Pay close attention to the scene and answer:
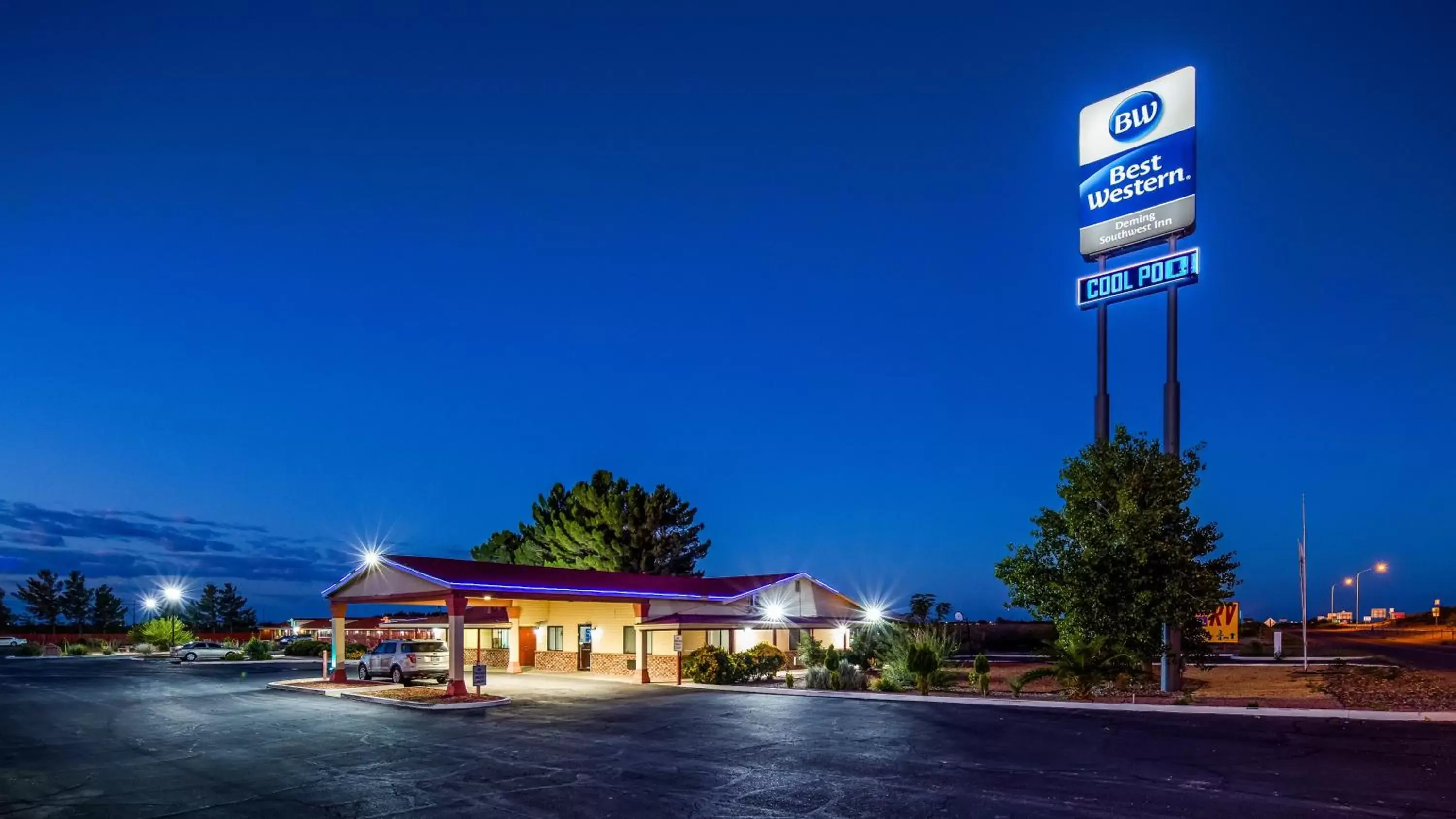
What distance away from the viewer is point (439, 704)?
85.8ft

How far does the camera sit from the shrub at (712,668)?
112ft

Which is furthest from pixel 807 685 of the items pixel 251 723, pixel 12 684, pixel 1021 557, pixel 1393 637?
pixel 1393 637

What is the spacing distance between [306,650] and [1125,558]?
4914 centimetres

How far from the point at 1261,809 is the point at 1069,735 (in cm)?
701

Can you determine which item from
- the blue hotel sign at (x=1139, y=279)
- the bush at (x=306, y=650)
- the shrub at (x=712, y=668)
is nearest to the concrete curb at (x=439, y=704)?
the shrub at (x=712, y=668)

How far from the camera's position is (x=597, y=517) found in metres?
62.5

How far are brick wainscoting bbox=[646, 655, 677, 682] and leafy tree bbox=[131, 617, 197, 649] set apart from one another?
139ft

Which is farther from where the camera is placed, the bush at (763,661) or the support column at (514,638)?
the support column at (514,638)

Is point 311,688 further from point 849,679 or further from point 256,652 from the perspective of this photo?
point 256,652

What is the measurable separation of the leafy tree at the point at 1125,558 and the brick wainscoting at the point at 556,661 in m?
20.5

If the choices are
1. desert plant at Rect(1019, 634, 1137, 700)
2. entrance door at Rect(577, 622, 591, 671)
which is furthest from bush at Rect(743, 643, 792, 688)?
desert plant at Rect(1019, 634, 1137, 700)

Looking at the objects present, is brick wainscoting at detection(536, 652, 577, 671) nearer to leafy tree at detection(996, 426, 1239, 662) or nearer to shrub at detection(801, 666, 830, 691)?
shrub at detection(801, 666, 830, 691)

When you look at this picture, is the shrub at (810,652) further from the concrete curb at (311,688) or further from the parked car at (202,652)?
the parked car at (202,652)

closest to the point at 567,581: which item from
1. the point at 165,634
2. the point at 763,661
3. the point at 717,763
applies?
the point at 763,661
